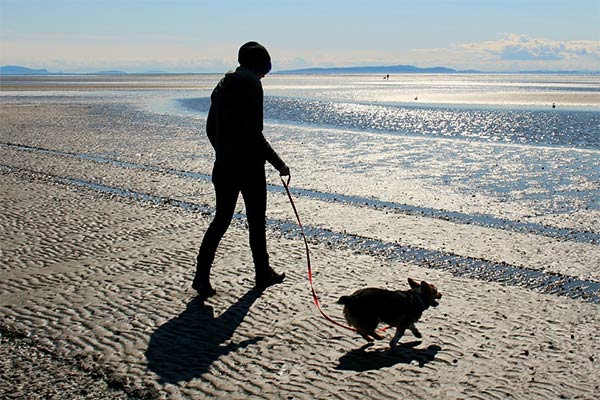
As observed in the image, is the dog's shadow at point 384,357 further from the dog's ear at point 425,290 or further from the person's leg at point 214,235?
the person's leg at point 214,235

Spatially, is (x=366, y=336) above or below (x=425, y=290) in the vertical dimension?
below

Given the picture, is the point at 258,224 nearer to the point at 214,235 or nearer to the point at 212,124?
the point at 214,235

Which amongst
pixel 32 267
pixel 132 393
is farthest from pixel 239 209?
pixel 132 393

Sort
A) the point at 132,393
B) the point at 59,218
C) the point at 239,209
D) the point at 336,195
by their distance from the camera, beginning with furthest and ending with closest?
A: the point at 336,195 → the point at 239,209 → the point at 59,218 → the point at 132,393

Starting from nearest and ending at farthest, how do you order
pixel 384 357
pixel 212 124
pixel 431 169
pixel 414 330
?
pixel 384 357 → pixel 414 330 → pixel 212 124 → pixel 431 169

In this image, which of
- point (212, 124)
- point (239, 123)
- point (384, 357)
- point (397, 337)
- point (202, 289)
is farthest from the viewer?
point (212, 124)

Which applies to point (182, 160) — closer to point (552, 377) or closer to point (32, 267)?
point (32, 267)

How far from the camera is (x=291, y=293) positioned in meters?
6.04

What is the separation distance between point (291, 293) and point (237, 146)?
1.42 metres

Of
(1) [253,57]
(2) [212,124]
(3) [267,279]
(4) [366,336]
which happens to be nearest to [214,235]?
(3) [267,279]

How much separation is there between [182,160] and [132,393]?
11.2 metres

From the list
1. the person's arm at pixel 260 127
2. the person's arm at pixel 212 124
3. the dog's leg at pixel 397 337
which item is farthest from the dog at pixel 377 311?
the person's arm at pixel 212 124

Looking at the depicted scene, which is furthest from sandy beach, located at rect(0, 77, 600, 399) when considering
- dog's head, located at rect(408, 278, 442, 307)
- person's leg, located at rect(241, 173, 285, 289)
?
dog's head, located at rect(408, 278, 442, 307)

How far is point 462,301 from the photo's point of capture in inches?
228
